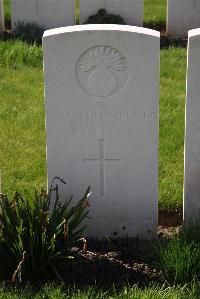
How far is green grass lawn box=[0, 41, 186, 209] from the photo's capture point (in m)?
5.57

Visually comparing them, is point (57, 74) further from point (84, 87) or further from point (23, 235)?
point (23, 235)

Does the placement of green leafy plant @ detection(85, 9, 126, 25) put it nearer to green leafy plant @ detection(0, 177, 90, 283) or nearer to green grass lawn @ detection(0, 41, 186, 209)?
green grass lawn @ detection(0, 41, 186, 209)

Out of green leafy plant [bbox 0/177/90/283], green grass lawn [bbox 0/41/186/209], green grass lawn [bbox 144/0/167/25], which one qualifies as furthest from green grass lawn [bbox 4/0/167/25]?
green leafy plant [bbox 0/177/90/283]

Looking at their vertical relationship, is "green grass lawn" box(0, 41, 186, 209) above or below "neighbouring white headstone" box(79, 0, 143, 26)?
below

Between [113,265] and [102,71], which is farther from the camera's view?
[102,71]

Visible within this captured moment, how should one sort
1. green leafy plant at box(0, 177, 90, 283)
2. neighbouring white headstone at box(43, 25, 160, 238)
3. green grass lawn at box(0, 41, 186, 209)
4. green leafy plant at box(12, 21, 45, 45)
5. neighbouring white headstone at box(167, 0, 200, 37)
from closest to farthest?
green leafy plant at box(0, 177, 90, 283)
neighbouring white headstone at box(43, 25, 160, 238)
green grass lawn at box(0, 41, 186, 209)
green leafy plant at box(12, 21, 45, 45)
neighbouring white headstone at box(167, 0, 200, 37)

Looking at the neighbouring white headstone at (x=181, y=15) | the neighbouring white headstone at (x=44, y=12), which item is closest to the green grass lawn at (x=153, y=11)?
the neighbouring white headstone at (x=181, y=15)

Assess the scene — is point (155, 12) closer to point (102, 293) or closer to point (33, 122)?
point (33, 122)

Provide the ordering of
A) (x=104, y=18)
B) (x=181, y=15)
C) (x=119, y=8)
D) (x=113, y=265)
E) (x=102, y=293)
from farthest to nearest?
1. (x=181, y=15)
2. (x=119, y=8)
3. (x=104, y=18)
4. (x=113, y=265)
5. (x=102, y=293)

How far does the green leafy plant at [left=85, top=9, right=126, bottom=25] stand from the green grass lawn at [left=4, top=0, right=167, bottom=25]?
96cm

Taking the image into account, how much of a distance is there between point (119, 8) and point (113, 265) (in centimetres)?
704

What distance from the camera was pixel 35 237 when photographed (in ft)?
13.2

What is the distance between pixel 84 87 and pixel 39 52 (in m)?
4.46

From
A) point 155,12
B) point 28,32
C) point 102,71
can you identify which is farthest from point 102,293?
point 155,12
